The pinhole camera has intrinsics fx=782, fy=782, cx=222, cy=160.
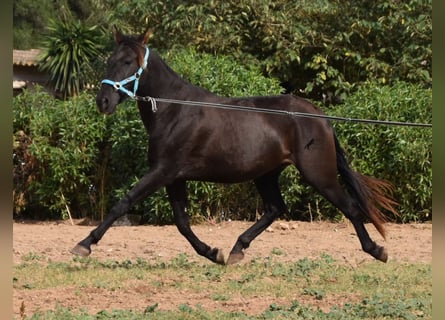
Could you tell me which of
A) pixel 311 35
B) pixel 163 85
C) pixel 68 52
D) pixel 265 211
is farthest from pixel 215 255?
pixel 68 52

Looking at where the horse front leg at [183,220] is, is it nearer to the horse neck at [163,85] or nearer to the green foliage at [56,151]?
the horse neck at [163,85]

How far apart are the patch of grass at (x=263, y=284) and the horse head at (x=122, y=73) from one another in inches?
64.6

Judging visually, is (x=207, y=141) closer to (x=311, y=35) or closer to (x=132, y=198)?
(x=132, y=198)

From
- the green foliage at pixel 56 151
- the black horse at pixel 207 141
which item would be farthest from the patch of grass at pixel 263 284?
the green foliage at pixel 56 151

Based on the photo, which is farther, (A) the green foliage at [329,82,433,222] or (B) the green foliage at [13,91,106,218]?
(B) the green foliage at [13,91,106,218]

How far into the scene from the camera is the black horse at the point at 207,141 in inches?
292

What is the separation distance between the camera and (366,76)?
45.0 ft

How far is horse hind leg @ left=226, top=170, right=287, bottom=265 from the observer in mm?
8250

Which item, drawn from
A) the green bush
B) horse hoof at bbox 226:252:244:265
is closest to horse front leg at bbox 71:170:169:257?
horse hoof at bbox 226:252:244:265

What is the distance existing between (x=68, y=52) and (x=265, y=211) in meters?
11.7

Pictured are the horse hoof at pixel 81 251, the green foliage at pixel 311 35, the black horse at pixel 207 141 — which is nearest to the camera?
the horse hoof at pixel 81 251

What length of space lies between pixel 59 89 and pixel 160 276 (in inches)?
513

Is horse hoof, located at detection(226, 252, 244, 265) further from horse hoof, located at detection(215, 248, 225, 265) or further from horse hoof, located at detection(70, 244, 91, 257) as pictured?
horse hoof, located at detection(70, 244, 91, 257)

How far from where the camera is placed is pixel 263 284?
685cm
